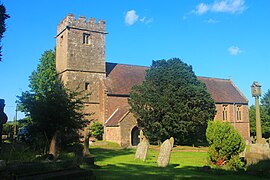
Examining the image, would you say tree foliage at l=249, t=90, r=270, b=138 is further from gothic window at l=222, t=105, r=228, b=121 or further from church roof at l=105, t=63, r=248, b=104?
gothic window at l=222, t=105, r=228, b=121

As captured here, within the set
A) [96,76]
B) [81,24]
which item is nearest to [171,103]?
[96,76]

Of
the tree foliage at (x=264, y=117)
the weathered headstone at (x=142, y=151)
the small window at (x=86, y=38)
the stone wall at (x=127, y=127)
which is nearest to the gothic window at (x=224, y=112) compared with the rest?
the tree foliage at (x=264, y=117)

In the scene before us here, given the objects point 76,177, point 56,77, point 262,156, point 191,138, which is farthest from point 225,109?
point 76,177

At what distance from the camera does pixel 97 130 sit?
109ft

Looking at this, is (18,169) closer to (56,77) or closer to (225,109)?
(56,77)

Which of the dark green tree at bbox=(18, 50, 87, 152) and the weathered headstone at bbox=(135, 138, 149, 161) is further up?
the dark green tree at bbox=(18, 50, 87, 152)

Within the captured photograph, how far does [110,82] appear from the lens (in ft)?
119

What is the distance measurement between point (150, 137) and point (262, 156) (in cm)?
1818

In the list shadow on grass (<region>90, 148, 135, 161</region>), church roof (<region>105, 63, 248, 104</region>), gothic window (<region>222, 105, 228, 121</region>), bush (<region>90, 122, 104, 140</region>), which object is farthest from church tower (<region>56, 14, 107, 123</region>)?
gothic window (<region>222, 105, 228, 121</region>)

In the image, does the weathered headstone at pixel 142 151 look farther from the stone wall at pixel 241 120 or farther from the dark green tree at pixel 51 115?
the stone wall at pixel 241 120

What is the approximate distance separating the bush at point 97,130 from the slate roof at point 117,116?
92 cm

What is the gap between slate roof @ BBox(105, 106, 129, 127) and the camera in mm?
32031

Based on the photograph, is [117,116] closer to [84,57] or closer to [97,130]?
[97,130]

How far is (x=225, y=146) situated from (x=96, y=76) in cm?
2523
